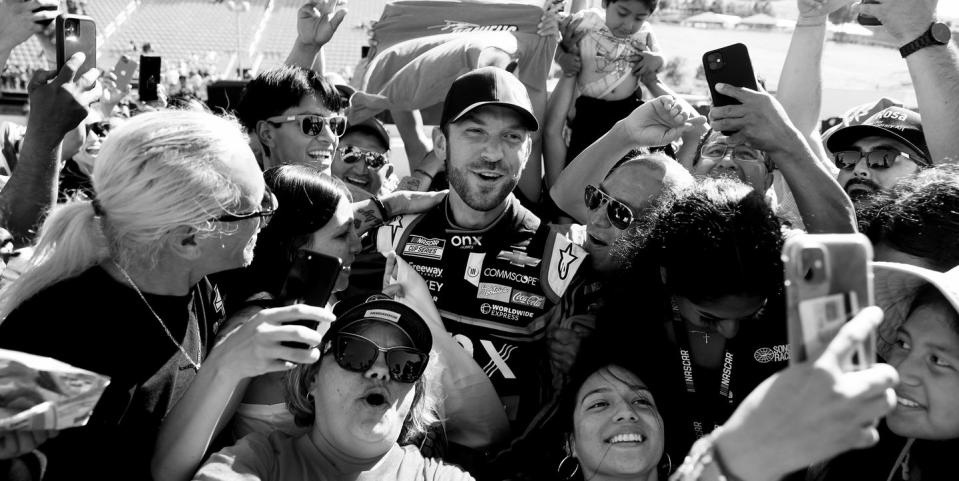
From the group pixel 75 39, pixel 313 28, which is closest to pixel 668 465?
pixel 75 39

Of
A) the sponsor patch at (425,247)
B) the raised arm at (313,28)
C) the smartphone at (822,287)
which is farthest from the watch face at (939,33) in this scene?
the raised arm at (313,28)

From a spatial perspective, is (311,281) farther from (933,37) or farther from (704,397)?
(933,37)

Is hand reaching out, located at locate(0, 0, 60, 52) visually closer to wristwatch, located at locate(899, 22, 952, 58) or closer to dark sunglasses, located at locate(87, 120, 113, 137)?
dark sunglasses, located at locate(87, 120, 113, 137)

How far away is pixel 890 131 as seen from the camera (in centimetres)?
321

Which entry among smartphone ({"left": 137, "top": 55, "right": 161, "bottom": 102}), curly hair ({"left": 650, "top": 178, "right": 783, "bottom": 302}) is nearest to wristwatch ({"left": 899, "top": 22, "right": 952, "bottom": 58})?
curly hair ({"left": 650, "top": 178, "right": 783, "bottom": 302})

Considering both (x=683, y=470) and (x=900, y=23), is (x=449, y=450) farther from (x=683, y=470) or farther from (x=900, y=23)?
(x=900, y=23)

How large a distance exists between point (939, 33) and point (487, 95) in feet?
5.15

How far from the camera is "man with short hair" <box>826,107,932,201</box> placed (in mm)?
3174

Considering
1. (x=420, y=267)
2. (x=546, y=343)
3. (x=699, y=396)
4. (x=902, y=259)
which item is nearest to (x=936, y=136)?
(x=902, y=259)

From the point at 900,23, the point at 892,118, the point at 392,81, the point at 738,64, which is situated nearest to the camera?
the point at 738,64

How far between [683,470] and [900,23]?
2.11 meters

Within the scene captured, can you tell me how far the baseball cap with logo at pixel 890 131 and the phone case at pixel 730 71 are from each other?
3.53 feet

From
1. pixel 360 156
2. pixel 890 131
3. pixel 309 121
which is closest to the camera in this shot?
pixel 890 131

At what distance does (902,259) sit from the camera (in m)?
2.24
